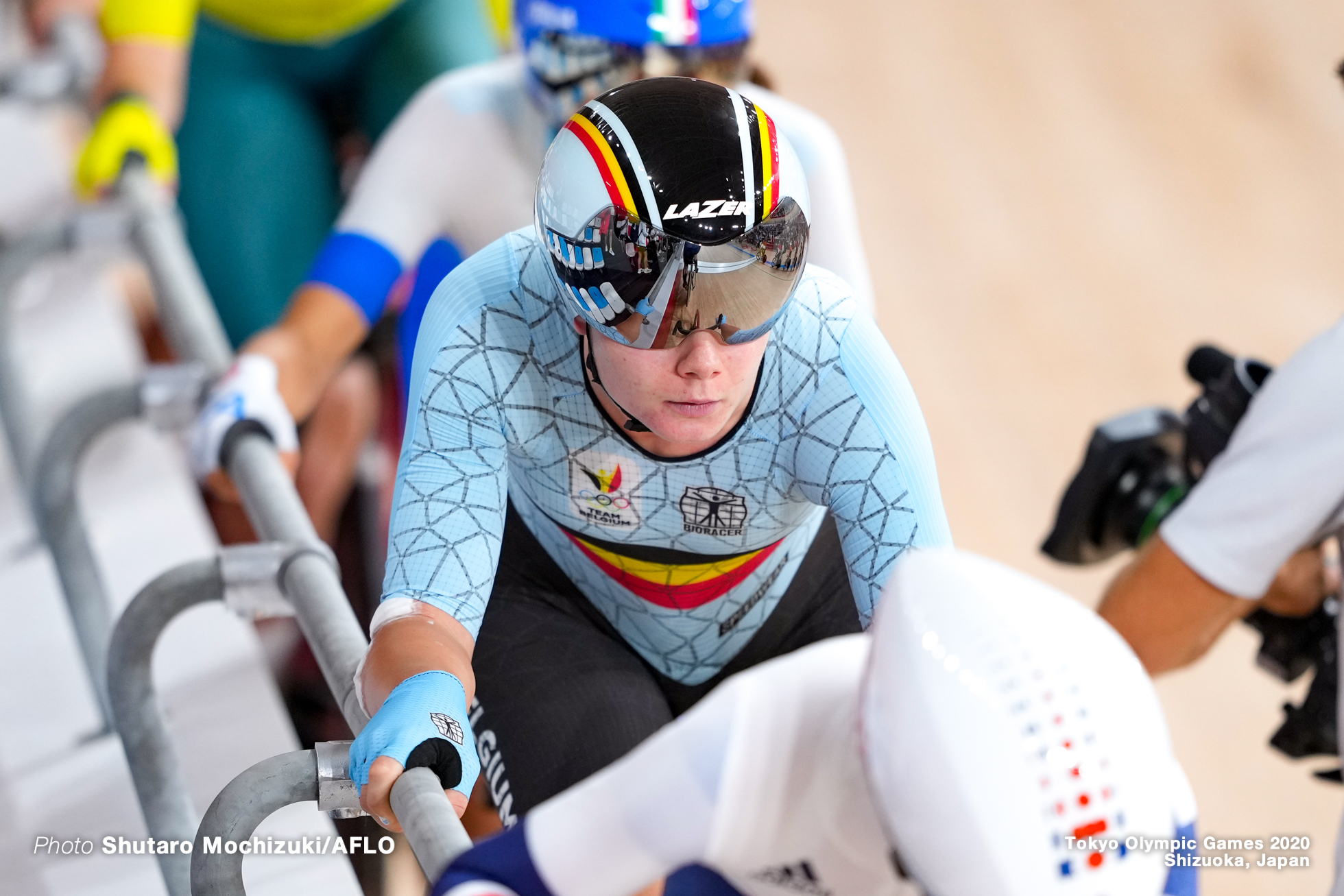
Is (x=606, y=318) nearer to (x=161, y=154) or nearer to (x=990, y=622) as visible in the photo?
(x=990, y=622)

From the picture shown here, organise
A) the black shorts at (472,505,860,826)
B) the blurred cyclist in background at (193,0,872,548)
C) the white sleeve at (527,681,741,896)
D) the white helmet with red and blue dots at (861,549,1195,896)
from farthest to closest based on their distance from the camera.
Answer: the blurred cyclist in background at (193,0,872,548)
the black shorts at (472,505,860,826)
the white sleeve at (527,681,741,896)
the white helmet with red and blue dots at (861,549,1195,896)

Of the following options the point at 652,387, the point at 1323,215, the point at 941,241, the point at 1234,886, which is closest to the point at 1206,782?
the point at 1234,886

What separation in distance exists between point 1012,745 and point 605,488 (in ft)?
1.61

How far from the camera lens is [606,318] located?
98 cm

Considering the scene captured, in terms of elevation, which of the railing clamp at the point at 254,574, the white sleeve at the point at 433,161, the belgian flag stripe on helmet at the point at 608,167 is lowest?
the railing clamp at the point at 254,574

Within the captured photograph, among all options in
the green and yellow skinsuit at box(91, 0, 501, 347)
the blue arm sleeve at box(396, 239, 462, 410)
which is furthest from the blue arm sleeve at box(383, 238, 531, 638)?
the green and yellow skinsuit at box(91, 0, 501, 347)

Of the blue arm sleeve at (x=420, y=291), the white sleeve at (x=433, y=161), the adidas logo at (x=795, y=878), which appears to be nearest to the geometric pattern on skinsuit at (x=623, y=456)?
the adidas logo at (x=795, y=878)

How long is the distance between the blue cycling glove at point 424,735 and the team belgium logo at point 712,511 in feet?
0.74

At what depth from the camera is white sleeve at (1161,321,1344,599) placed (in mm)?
1339

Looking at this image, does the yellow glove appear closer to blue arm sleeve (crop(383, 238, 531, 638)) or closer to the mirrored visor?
blue arm sleeve (crop(383, 238, 531, 638))

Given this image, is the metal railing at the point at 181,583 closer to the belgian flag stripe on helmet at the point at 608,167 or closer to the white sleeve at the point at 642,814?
the white sleeve at the point at 642,814

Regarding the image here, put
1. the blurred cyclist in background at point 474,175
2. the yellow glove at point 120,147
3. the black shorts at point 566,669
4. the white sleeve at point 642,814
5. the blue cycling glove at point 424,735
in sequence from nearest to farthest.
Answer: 1. the white sleeve at point 642,814
2. the blue cycling glove at point 424,735
3. the black shorts at point 566,669
4. the blurred cyclist in background at point 474,175
5. the yellow glove at point 120,147

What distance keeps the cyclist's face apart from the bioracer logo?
0.26 ft

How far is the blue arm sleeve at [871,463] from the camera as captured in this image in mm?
1012
